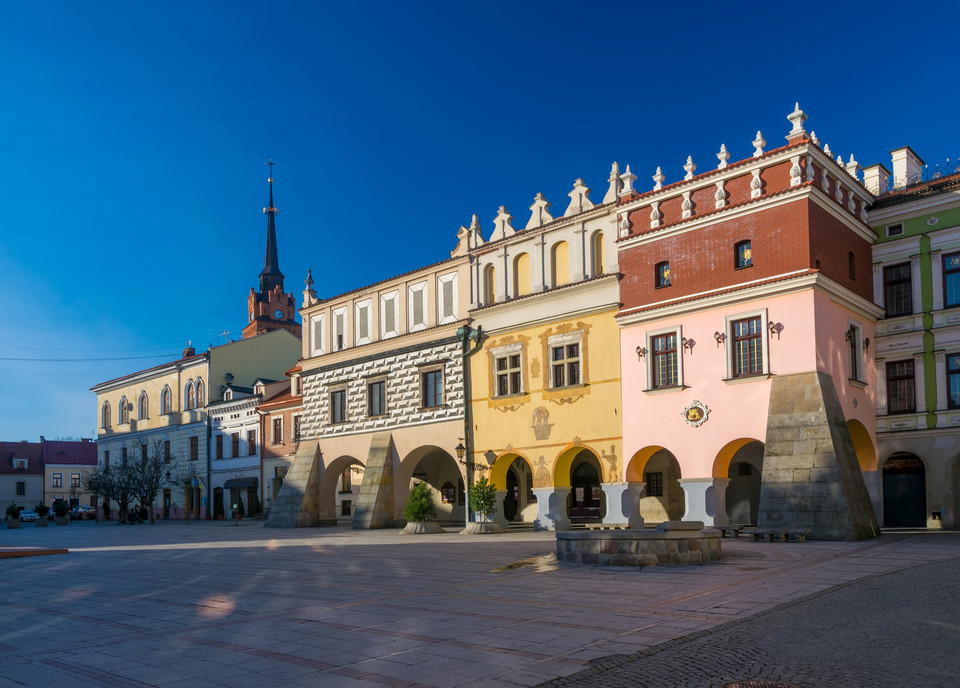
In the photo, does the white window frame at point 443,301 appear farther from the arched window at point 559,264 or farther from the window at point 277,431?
the window at point 277,431

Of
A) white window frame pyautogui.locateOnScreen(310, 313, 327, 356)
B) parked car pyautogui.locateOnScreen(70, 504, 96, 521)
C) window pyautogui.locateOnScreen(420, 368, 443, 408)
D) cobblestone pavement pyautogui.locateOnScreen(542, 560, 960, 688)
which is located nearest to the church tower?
parked car pyautogui.locateOnScreen(70, 504, 96, 521)

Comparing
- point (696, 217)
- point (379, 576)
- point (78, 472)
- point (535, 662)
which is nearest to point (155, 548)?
point (379, 576)

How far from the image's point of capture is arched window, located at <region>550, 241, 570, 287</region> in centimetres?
3087

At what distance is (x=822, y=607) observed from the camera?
10.5m

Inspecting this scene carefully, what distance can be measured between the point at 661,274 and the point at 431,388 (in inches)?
473

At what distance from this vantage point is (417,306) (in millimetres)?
36719

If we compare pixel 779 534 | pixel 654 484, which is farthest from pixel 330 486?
pixel 779 534

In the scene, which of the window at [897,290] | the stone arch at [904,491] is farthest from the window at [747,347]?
the stone arch at [904,491]

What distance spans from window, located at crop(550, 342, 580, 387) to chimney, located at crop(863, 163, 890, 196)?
1172 cm

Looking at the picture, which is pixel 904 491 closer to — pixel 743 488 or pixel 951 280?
pixel 743 488

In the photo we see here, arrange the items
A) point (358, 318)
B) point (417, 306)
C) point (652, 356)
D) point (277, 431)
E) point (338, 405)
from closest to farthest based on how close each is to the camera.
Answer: point (652, 356), point (417, 306), point (358, 318), point (338, 405), point (277, 431)

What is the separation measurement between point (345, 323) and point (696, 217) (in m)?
19.7

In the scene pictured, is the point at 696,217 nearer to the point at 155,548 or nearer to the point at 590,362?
the point at 590,362

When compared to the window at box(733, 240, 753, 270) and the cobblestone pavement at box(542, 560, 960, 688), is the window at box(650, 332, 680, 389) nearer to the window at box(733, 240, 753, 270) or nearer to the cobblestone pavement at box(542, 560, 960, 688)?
the window at box(733, 240, 753, 270)
